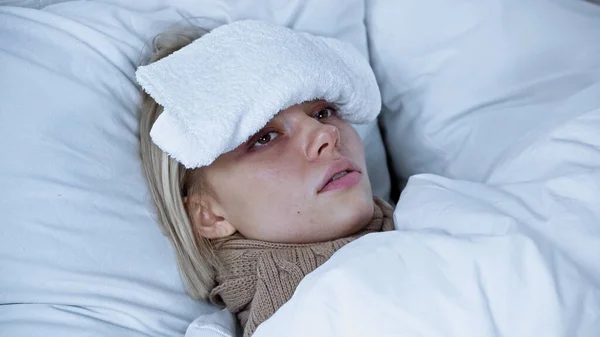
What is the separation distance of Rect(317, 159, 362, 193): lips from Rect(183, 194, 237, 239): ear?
15 centimetres

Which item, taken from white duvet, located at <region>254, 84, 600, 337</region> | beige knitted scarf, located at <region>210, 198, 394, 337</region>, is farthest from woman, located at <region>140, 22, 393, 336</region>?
white duvet, located at <region>254, 84, 600, 337</region>

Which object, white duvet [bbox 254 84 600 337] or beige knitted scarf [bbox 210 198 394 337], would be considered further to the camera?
beige knitted scarf [bbox 210 198 394 337]

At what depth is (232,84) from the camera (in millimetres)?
1002

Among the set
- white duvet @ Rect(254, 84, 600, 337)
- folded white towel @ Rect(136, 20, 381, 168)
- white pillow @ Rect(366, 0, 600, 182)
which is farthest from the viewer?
white pillow @ Rect(366, 0, 600, 182)

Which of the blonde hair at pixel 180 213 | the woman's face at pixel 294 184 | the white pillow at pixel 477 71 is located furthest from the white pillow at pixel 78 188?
the white pillow at pixel 477 71

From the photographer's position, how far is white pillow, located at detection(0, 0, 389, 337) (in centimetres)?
99

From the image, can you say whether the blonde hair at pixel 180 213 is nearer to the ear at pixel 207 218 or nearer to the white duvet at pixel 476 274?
the ear at pixel 207 218

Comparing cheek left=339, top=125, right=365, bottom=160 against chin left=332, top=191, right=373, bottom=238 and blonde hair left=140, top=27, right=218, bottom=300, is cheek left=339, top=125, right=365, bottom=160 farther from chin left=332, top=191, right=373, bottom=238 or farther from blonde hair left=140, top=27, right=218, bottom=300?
blonde hair left=140, top=27, right=218, bottom=300

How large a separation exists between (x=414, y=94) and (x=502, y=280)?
1.79 feet

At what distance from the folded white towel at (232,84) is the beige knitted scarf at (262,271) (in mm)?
144

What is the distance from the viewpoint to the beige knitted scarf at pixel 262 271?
0.98 m

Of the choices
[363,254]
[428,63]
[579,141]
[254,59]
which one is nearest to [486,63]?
[428,63]

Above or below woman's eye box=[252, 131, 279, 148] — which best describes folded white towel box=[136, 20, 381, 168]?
above

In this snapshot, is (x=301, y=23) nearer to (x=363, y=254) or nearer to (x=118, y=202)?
(x=118, y=202)
